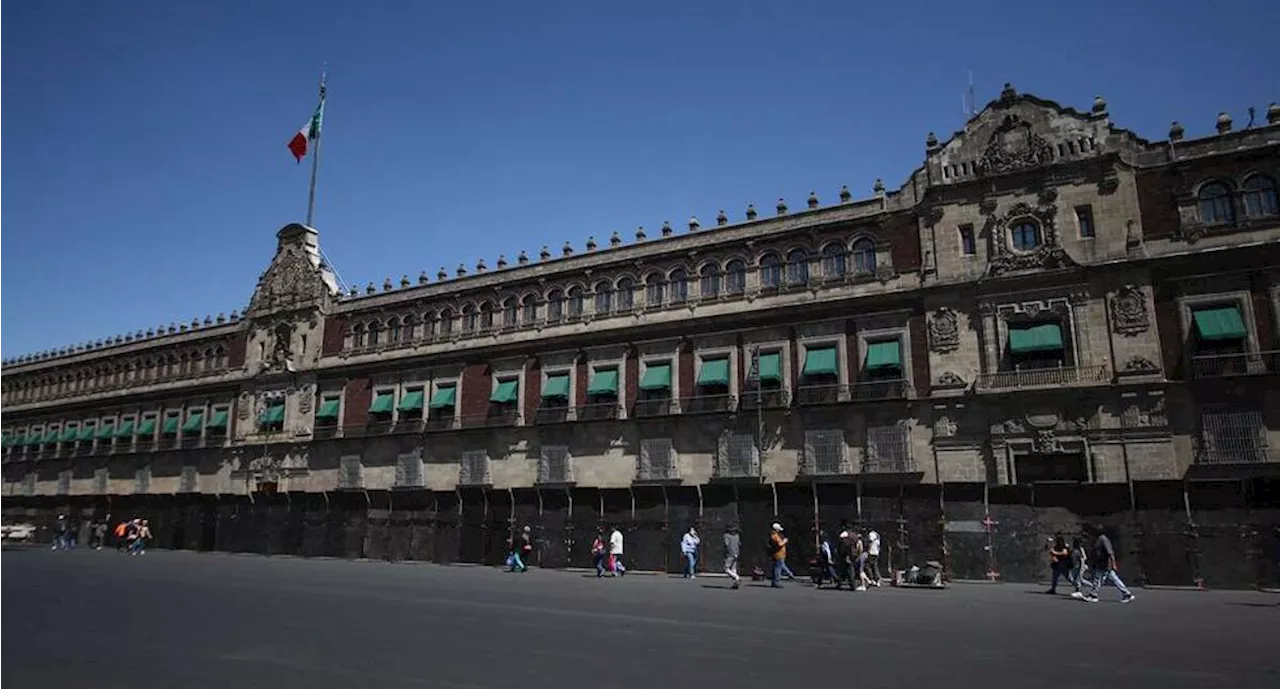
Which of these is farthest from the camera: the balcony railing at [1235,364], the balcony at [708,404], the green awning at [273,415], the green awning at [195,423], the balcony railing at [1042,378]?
the green awning at [195,423]

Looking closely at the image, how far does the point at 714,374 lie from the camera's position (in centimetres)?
3228

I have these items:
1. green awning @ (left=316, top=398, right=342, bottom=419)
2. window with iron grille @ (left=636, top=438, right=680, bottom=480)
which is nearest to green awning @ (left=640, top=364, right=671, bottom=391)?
window with iron grille @ (left=636, top=438, right=680, bottom=480)

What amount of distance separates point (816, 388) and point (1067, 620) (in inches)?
651

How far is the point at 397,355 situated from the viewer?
138ft

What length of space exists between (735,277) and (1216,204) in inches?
665

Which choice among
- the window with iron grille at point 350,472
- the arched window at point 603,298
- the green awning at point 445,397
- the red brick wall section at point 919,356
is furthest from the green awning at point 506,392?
the red brick wall section at point 919,356

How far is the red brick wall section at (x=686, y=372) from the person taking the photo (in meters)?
33.0

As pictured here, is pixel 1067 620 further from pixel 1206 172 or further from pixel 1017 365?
pixel 1206 172

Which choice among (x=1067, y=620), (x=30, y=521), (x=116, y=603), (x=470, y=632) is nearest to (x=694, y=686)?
(x=470, y=632)

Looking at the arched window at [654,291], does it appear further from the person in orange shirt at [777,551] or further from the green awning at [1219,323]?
the green awning at [1219,323]

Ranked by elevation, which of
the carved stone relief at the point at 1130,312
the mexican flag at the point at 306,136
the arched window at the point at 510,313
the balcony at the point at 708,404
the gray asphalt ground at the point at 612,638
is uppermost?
the mexican flag at the point at 306,136

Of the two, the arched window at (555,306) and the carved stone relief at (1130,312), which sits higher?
the arched window at (555,306)

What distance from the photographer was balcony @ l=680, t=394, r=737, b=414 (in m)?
31.8

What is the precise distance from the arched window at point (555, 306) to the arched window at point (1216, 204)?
996 inches
